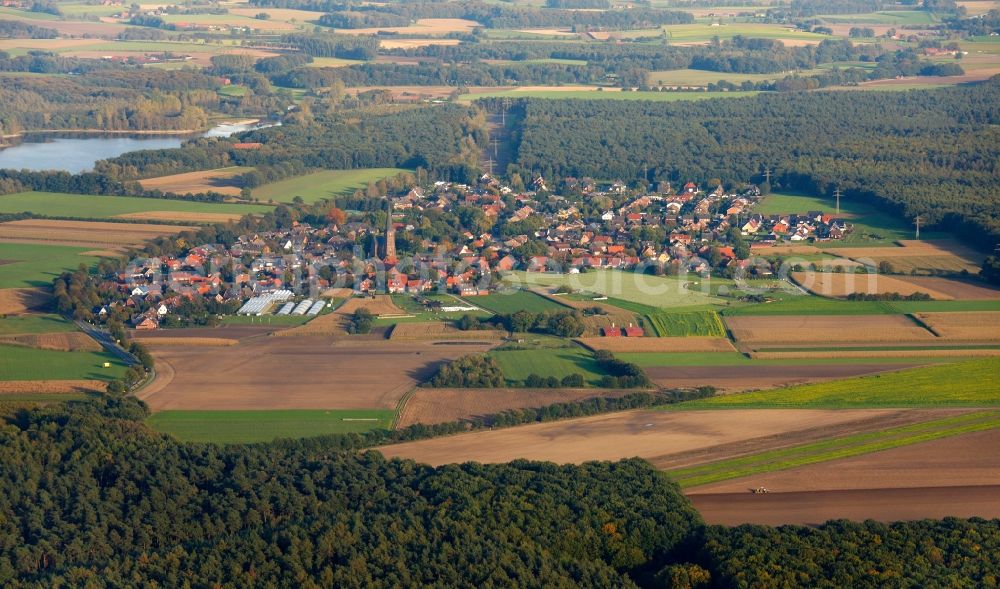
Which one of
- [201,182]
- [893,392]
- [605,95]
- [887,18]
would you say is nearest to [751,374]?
[893,392]

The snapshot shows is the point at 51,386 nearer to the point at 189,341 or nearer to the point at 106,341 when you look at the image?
the point at 106,341

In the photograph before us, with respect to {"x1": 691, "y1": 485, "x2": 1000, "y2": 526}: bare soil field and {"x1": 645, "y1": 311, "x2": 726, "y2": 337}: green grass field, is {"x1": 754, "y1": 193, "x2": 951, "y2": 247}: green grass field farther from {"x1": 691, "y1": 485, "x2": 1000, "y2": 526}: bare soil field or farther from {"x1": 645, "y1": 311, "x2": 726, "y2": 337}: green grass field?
{"x1": 691, "y1": 485, "x2": 1000, "y2": 526}: bare soil field

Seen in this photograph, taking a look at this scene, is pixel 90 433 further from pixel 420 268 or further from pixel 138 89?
pixel 138 89

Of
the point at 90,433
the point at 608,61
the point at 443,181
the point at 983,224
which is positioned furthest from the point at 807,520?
the point at 608,61

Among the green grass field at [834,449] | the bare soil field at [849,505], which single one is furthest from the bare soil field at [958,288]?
the bare soil field at [849,505]

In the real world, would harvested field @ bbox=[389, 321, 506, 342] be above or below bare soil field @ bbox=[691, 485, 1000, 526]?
above

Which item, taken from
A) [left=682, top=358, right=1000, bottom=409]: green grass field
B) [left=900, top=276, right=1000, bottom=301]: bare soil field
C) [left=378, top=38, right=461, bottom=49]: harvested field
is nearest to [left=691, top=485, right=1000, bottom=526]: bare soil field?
[left=682, top=358, right=1000, bottom=409]: green grass field
